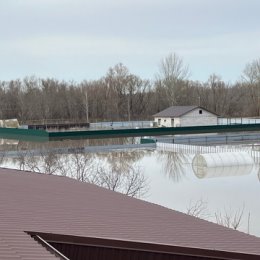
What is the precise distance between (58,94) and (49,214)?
5136 cm

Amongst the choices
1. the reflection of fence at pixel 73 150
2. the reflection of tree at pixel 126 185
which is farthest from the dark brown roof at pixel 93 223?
the reflection of fence at pixel 73 150

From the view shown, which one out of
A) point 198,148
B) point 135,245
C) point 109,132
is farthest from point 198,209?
point 109,132

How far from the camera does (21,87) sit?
6050 cm

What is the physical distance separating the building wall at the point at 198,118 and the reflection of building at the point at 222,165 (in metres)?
19.6

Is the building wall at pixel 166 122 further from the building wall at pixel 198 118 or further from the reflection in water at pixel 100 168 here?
the reflection in water at pixel 100 168

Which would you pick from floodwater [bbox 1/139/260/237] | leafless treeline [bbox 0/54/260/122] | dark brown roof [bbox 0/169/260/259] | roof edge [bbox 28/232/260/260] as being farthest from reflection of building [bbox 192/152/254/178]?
leafless treeline [bbox 0/54/260/122]

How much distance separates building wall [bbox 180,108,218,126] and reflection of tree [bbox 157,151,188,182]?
49.0ft

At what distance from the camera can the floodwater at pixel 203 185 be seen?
1031 cm

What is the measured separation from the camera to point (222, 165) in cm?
1628

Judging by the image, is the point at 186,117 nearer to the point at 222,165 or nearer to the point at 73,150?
the point at 73,150

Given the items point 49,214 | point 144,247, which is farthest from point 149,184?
point 144,247

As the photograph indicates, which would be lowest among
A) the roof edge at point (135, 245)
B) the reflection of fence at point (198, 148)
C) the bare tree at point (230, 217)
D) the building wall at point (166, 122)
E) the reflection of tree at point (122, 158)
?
the bare tree at point (230, 217)

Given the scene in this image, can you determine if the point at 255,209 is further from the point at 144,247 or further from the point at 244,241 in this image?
the point at 144,247

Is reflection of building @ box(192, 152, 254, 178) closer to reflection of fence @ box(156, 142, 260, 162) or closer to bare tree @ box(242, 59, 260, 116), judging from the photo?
reflection of fence @ box(156, 142, 260, 162)
